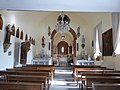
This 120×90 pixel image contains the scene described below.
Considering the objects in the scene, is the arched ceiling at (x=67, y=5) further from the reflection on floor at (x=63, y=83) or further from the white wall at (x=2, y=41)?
the reflection on floor at (x=63, y=83)

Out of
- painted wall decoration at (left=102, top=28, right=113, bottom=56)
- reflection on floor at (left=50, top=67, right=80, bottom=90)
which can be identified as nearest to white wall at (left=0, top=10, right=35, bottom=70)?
reflection on floor at (left=50, top=67, right=80, bottom=90)

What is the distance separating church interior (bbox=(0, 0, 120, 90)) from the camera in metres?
4.67

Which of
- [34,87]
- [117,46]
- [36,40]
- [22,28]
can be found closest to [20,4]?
[34,87]

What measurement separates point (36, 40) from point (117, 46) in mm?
8154

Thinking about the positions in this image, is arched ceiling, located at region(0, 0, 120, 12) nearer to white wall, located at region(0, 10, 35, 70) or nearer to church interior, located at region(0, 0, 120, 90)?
church interior, located at region(0, 0, 120, 90)

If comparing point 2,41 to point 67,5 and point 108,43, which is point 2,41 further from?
point 108,43

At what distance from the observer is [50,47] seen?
1580 cm

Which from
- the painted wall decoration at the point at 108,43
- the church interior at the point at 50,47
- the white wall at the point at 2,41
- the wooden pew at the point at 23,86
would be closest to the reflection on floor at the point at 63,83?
the church interior at the point at 50,47

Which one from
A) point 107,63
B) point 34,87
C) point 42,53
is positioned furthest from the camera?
point 42,53

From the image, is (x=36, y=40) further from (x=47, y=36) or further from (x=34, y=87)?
(x=34, y=87)

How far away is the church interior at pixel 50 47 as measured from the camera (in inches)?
184

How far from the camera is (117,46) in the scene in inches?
329

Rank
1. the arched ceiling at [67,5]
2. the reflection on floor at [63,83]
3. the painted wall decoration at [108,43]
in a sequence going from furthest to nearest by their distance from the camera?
the painted wall decoration at [108,43] < the reflection on floor at [63,83] < the arched ceiling at [67,5]

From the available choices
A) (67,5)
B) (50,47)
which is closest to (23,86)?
(67,5)
